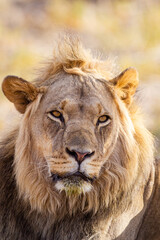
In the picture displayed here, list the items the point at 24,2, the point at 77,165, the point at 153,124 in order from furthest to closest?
the point at 24,2 < the point at 153,124 < the point at 77,165

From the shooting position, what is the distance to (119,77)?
Result: 5023 millimetres

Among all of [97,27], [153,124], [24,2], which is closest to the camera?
[153,124]

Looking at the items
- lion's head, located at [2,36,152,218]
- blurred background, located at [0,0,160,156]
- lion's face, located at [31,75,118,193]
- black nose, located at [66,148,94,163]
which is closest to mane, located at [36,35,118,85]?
lion's head, located at [2,36,152,218]

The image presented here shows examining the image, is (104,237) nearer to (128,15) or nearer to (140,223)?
(140,223)

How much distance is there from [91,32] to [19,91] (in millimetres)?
16864

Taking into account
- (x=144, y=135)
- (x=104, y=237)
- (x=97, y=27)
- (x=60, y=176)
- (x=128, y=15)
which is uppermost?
(x=128, y=15)

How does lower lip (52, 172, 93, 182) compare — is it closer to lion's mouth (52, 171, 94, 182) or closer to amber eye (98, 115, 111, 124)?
lion's mouth (52, 171, 94, 182)

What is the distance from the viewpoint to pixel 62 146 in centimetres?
459

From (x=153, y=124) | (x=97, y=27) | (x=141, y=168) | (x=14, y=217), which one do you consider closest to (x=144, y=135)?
(x=141, y=168)

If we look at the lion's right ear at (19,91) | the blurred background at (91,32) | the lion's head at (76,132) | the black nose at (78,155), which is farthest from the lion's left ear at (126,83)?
→ the blurred background at (91,32)

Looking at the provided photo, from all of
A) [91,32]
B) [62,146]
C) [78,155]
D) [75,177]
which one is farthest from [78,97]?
[91,32]

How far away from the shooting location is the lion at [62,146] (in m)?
4.78

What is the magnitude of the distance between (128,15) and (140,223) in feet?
75.0

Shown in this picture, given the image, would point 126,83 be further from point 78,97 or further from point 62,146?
point 62,146
